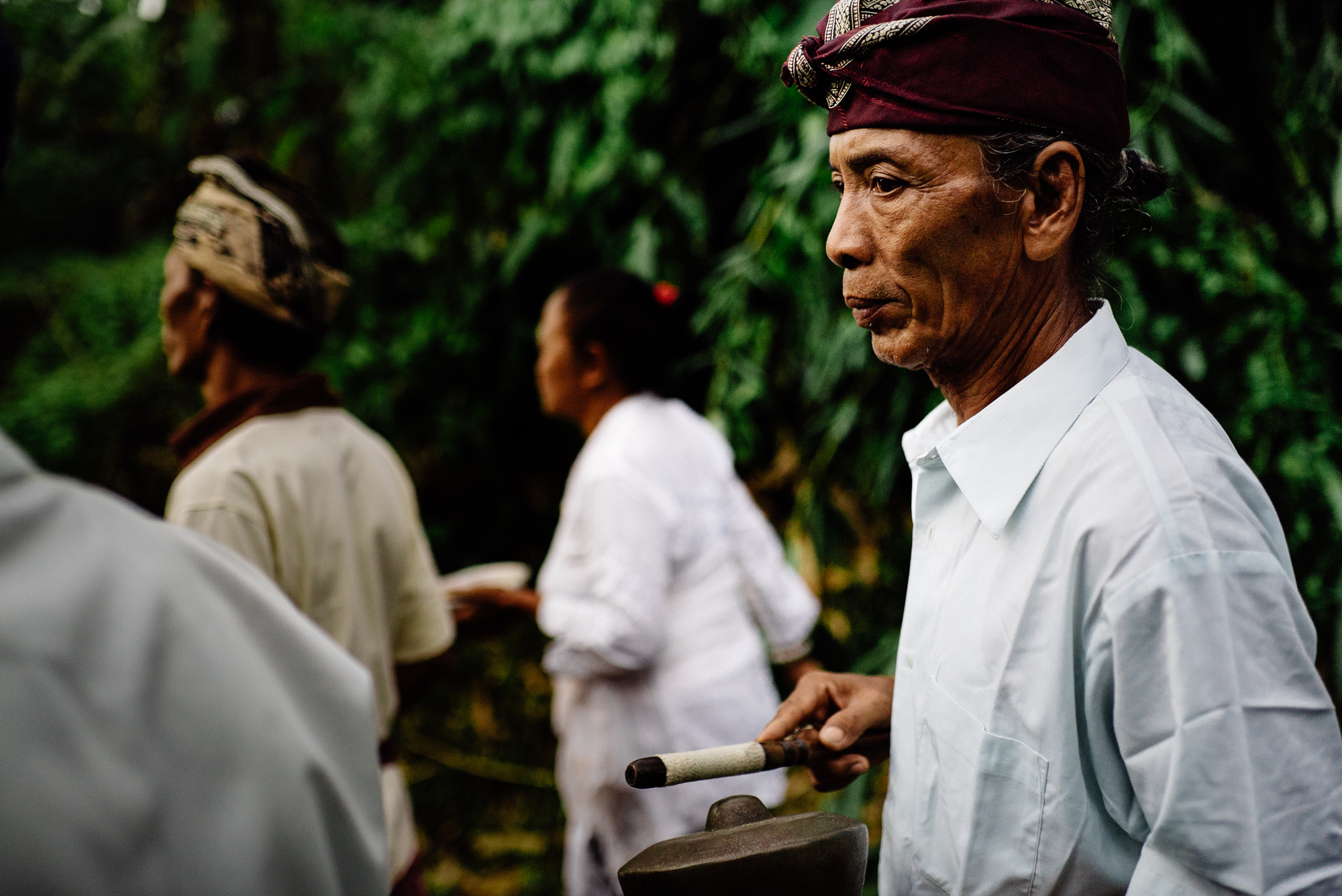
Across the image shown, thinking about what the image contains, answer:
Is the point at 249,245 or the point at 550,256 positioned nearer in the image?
the point at 249,245

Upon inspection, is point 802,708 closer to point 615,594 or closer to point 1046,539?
point 1046,539

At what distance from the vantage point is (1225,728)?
0.86 meters

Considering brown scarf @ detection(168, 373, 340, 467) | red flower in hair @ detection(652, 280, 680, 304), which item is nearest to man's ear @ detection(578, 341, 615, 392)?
red flower in hair @ detection(652, 280, 680, 304)

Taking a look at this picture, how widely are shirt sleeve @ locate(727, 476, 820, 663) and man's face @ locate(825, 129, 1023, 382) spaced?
1415mm

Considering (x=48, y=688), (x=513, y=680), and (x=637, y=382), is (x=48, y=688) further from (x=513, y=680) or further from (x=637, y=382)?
(x=513, y=680)

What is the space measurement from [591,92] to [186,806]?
362 cm

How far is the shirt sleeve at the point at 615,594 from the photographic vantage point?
2215mm

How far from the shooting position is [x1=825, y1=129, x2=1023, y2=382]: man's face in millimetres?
1109

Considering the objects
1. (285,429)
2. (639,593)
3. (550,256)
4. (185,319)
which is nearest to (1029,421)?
(639,593)

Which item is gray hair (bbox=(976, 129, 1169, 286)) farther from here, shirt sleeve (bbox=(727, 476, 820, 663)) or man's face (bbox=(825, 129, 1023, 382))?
shirt sleeve (bbox=(727, 476, 820, 663))

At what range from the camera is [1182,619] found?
88 cm

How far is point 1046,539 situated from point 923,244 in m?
0.38

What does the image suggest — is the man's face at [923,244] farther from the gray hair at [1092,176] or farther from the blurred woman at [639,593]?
the blurred woman at [639,593]

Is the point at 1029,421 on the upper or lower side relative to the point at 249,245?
lower
